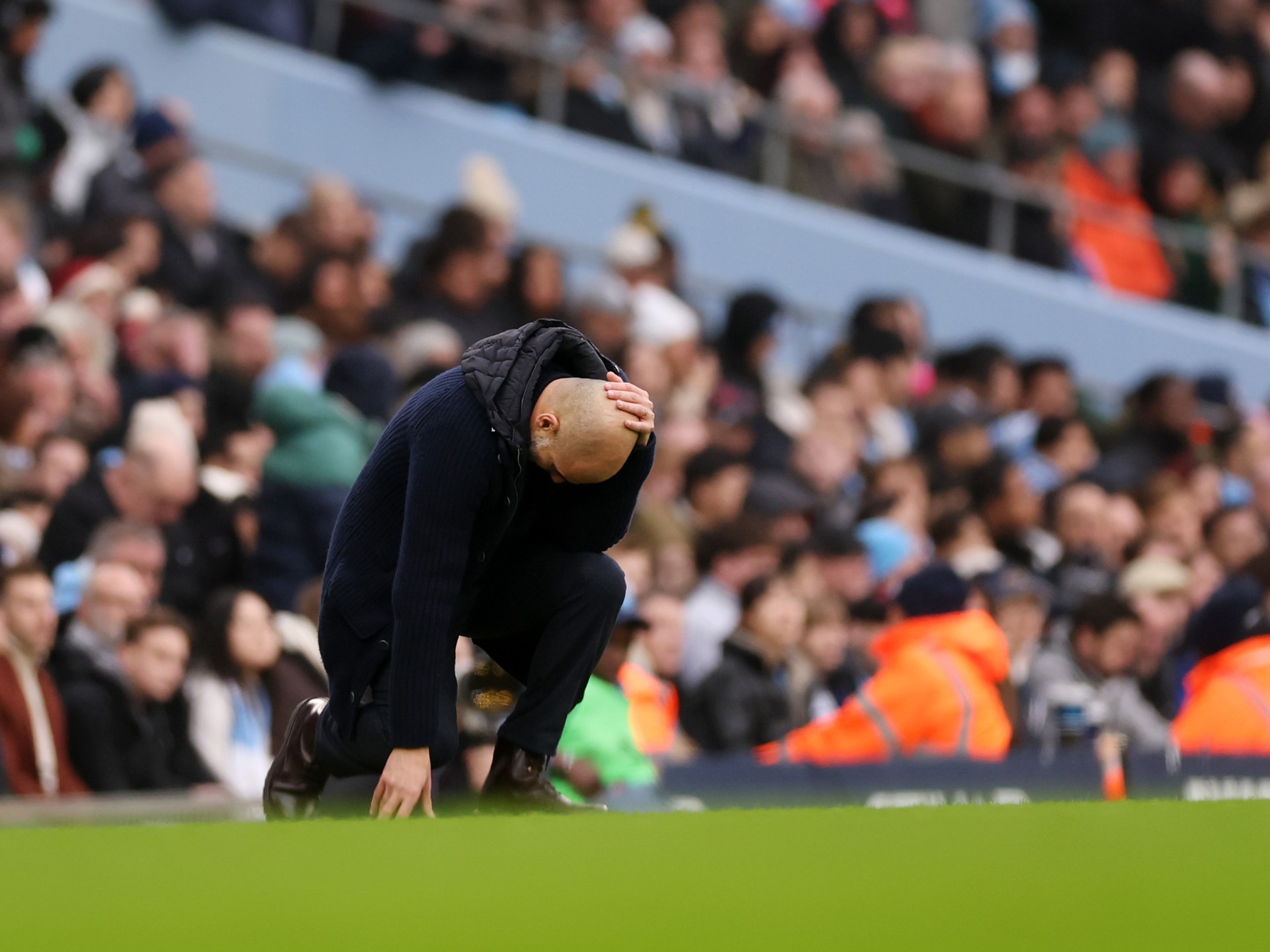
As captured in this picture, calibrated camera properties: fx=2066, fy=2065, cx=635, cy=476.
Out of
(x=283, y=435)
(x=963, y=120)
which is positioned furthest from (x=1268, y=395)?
(x=283, y=435)

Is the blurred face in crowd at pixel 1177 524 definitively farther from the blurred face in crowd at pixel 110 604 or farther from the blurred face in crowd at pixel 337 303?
the blurred face in crowd at pixel 110 604

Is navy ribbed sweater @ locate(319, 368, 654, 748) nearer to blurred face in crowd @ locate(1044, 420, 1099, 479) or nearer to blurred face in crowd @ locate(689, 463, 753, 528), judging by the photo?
blurred face in crowd @ locate(689, 463, 753, 528)

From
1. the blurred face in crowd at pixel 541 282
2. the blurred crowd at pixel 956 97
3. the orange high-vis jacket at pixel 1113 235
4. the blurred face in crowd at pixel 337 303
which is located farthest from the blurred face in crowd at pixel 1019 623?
the orange high-vis jacket at pixel 1113 235

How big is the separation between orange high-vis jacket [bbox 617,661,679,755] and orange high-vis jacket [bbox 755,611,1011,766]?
402mm

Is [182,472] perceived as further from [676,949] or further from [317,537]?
[676,949]

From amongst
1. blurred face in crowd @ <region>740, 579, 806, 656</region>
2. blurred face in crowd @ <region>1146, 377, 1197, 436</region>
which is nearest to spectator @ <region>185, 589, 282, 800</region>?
blurred face in crowd @ <region>740, 579, 806, 656</region>

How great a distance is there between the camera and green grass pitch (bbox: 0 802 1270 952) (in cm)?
263

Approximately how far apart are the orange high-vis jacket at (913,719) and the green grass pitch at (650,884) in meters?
2.82

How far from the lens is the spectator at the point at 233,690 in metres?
6.92

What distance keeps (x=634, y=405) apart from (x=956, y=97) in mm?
10640

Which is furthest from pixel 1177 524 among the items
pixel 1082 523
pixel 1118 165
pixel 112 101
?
pixel 112 101

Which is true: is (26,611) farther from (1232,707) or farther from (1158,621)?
(1158,621)

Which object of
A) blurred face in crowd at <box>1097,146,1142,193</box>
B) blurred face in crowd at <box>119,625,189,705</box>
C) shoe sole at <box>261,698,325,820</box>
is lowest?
blurred face in crowd at <box>119,625,189,705</box>

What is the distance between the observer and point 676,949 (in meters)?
2.55
